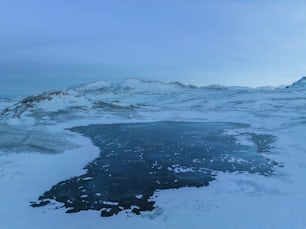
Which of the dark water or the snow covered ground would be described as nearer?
the snow covered ground

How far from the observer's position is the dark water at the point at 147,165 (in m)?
10.7

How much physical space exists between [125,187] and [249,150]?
317 inches

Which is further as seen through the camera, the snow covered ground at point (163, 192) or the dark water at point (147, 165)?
the dark water at point (147, 165)

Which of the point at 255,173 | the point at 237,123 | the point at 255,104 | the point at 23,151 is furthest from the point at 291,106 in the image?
the point at 23,151

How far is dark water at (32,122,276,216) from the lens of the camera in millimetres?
10719

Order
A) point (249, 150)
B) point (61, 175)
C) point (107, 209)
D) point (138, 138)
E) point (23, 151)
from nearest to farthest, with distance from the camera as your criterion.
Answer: point (107, 209)
point (61, 175)
point (23, 151)
point (249, 150)
point (138, 138)

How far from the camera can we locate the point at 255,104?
43219mm

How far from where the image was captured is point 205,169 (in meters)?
13.9

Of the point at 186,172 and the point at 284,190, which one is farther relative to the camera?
the point at 186,172

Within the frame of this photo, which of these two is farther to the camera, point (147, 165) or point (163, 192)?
point (147, 165)

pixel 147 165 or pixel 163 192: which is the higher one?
pixel 147 165

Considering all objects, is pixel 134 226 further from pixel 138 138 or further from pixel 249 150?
pixel 138 138

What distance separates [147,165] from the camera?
14.5 meters

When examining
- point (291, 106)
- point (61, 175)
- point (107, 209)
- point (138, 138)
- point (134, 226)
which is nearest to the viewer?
point (134, 226)
